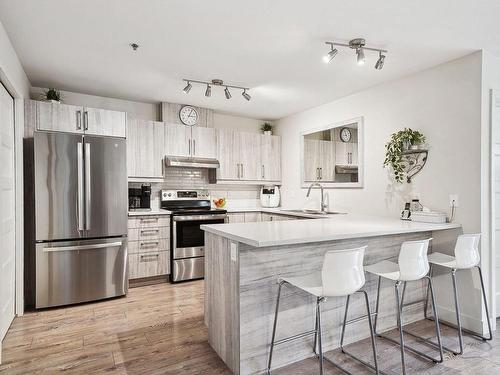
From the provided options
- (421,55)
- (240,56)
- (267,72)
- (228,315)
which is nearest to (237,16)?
(240,56)

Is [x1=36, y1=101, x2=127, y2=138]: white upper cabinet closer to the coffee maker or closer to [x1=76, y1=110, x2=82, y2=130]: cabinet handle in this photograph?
[x1=76, y1=110, x2=82, y2=130]: cabinet handle

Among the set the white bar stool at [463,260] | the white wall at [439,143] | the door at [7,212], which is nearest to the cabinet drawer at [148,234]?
the door at [7,212]

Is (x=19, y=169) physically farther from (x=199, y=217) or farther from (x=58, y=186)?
(x=199, y=217)

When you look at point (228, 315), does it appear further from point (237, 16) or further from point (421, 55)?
point (421, 55)

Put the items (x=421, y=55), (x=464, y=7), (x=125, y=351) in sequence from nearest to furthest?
(x=464, y=7) → (x=125, y=351) → (x=421, y=55)

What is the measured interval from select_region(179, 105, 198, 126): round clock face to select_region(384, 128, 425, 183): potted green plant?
8.87ft

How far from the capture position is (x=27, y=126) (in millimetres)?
3361

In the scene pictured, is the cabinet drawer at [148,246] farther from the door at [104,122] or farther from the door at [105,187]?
the door at [104,122]

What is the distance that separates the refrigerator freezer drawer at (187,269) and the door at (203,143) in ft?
4.97

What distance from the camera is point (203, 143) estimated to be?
4762 mm

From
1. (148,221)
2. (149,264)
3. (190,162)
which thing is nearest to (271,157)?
(190,162)

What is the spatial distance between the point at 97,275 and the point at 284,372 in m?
2.37

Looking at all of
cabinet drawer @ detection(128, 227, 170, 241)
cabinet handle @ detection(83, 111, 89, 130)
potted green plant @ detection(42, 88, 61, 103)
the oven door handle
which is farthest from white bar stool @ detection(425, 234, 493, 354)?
potted green plant @ detection(42, 88, 61, 103)

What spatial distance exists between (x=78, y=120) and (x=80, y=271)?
167 centimetres
